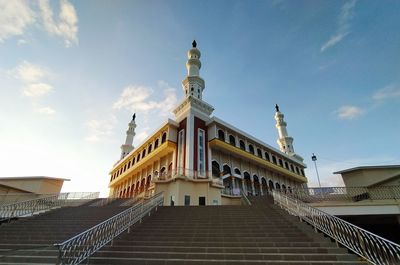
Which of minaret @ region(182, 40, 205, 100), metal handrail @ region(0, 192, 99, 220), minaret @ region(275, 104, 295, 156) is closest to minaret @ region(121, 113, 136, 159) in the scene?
minaret @ region(182, 40, 205, 100)

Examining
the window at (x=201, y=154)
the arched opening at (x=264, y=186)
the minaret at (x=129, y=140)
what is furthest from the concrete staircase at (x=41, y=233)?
the minaret at (x=129, y=140)

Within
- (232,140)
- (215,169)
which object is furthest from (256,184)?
(215,169)

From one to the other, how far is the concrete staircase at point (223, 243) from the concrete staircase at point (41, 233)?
6.03 feet

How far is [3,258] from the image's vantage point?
5734 millimetres

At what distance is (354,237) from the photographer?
5.41 meters

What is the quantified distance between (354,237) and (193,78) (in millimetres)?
22443

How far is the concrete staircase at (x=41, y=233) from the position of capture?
566 cm

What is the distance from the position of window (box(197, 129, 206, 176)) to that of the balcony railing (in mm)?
7614

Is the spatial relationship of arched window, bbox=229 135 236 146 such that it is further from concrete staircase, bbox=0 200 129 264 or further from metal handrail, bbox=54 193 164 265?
concrete staircase, bbox=0 200 129 264

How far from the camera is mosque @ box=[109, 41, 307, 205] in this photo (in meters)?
15.8

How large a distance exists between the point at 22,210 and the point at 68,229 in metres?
4.69

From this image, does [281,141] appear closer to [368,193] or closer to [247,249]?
[368,193]

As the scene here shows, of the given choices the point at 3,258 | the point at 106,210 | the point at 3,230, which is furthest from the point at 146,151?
the point at 3,258

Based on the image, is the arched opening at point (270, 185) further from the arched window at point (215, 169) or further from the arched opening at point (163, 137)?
the arched opening at point (163, 137)
